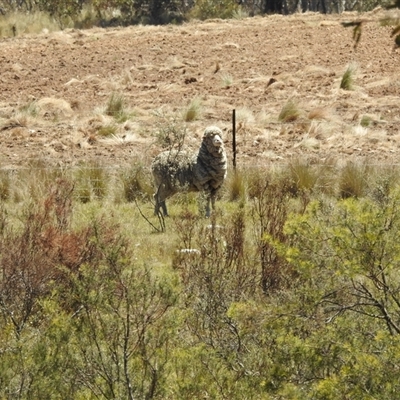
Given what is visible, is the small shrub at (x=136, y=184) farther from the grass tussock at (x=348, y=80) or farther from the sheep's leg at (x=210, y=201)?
the grass tussock at (x=348, y=80)

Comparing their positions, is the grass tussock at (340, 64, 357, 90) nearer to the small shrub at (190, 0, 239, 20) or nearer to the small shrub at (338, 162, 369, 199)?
the small shrub at (338, 162, 369, 199)

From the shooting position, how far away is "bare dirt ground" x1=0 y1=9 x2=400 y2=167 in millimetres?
20312

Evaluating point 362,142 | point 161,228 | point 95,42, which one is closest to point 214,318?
point 161,228

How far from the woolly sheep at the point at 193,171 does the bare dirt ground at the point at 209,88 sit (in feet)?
9.46

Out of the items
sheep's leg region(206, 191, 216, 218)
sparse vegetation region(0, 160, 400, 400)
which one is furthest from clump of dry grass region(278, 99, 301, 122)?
sparse vegetation region(0, 160, 400, 400)

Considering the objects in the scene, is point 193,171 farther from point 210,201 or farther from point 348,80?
point 348,80

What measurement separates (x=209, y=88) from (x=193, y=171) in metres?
11.4

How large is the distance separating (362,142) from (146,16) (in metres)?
25.6

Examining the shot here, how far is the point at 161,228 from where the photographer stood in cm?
1452

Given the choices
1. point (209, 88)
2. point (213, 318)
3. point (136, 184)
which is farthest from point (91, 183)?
point (209, 88)

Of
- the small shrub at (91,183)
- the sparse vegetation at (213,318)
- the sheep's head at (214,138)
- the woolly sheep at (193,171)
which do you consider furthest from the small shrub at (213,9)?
the sparse vegetation at (213,318)

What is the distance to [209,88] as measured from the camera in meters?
26.2

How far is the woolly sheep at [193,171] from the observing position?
14.9 m

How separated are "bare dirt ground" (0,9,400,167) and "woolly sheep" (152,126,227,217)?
2883mm
